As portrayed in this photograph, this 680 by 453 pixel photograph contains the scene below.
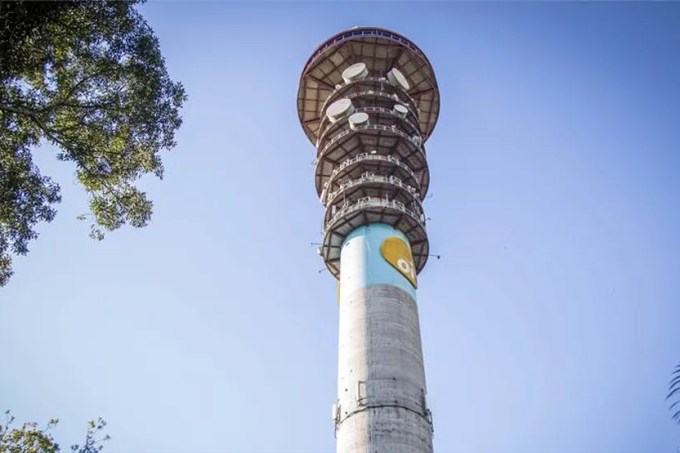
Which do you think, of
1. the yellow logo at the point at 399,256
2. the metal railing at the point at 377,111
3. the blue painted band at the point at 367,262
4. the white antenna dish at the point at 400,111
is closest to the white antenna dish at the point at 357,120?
the metal railing at the point at 377,111

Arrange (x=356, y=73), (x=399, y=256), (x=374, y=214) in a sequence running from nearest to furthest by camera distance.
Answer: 1. (x=399, y=256)
2. (x=374, y=214)
3. (x=356, y=73)

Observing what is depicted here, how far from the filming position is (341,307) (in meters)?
33.8

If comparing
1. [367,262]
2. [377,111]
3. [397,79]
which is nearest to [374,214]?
[367,262]

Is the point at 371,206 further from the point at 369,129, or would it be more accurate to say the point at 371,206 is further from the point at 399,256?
the point at 369,129

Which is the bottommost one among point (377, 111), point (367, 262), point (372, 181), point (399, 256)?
point (367, 262)

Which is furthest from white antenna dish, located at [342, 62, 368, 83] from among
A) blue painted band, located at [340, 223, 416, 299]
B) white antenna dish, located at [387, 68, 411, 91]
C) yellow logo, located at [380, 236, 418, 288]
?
yellow logo, located at [380, 236, 418, 288]

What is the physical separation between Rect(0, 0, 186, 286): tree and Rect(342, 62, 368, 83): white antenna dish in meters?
24.8

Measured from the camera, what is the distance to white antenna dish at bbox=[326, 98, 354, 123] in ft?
138

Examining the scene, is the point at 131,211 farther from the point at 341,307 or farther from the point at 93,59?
the point at 341,307

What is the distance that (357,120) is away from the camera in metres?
40.4

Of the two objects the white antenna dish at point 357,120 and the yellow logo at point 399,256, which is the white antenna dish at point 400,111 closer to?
the white antenna dish at point 357,120

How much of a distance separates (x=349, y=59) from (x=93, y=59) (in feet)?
99.0

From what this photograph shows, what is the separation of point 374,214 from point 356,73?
1324cm

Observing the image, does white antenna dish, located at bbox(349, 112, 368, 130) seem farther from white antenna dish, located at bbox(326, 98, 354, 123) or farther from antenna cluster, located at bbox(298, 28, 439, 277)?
white antenna dish, located at bbox(326, 98, 354, 123)
